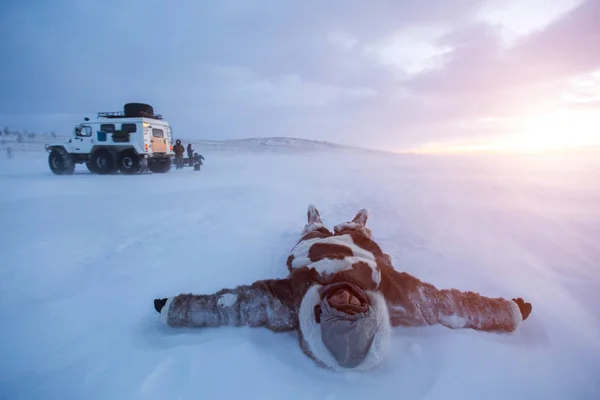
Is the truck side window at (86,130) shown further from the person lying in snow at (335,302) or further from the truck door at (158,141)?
the person lying in snow at (335,302)

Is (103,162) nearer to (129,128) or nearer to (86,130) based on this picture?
(86,130)

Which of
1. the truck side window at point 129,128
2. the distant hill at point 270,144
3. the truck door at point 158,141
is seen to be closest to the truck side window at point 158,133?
the truck door at point 158,141

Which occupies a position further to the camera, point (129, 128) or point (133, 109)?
point (133, 109)

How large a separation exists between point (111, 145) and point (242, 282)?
11786mm

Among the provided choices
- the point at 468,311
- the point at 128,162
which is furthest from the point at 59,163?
the point at 468,311

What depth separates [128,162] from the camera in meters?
11.9

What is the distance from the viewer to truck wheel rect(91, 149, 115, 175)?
11.8m

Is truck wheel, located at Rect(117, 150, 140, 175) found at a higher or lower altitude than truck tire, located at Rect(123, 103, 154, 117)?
lower

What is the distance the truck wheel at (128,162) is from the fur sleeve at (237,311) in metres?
11.4

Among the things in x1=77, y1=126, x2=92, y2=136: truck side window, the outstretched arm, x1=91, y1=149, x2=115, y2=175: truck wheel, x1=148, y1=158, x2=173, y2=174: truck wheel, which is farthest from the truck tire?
the outstretched arm

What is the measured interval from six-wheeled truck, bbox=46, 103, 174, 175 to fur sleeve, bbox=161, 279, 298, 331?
11.3 m

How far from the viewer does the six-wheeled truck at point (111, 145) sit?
37.8 ft

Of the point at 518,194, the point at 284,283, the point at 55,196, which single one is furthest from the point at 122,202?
the point at 518,194

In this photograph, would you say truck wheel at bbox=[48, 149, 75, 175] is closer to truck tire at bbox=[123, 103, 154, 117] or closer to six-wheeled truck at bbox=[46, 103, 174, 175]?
six-wheeled truck at bbox=[46, 103, 174, 175]
